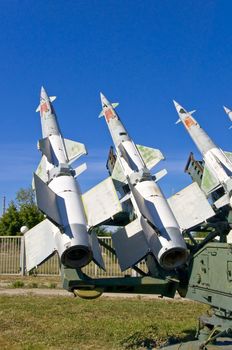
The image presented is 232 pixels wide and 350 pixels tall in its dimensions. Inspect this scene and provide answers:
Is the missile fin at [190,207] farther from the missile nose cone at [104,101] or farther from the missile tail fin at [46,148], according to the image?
the missile nose cone at [104,101]

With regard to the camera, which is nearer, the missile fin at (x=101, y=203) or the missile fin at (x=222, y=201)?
the missile fin at (x=101, y=203)

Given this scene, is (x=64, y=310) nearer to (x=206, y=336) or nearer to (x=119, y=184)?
(x=119, y=184)

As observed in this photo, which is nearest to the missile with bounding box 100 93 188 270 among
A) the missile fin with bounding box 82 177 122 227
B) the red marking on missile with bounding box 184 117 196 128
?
the missile fin with bounding box 82 177 122 227

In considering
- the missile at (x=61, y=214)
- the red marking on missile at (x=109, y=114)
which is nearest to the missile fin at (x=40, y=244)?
the missile at (x=61, y=214)

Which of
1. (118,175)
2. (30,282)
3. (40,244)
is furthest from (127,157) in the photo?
(30,282)

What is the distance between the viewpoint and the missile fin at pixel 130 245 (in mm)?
7781

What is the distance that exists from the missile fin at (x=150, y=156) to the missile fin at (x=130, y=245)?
4.90ft

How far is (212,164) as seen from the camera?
33.8 feet

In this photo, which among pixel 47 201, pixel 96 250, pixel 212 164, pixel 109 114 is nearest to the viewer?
pixel 47 201

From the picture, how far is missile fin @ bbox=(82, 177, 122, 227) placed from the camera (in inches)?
308

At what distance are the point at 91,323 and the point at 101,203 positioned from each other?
2707 mm

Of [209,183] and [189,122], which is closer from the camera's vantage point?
[209,183]

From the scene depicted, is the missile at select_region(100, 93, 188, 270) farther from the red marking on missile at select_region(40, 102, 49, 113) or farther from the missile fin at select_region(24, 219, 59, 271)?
the red marking on missile at select_region(40, 102, 49, 113)

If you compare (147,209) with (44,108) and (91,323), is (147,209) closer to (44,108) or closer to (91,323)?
(91,323)
